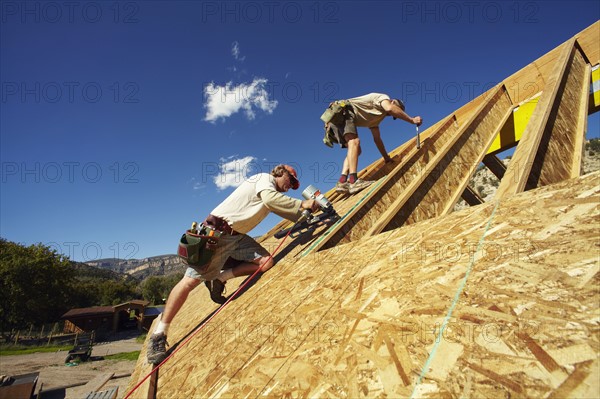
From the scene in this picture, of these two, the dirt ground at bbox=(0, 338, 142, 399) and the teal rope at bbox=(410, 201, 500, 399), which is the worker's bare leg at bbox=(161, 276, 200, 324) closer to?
the teal rope at bbox=(410, 201, 500, 399)

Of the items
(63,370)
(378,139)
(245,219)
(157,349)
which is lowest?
(63,370)

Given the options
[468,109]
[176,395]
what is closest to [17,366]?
[176,395]

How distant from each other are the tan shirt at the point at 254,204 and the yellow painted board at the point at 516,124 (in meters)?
4.85

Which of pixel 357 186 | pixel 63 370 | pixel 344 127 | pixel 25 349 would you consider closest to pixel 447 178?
pixel 357 186

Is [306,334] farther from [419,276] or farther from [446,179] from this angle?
[446,179]

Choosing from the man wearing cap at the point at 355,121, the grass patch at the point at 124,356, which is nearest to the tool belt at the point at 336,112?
the man wearing cap at the point at 355,121

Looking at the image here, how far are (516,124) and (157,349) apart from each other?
6.84 meters

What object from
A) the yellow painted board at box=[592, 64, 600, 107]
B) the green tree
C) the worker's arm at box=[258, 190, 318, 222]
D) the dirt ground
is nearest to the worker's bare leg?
the worker's arm at box=[258, 190, 318, 222]

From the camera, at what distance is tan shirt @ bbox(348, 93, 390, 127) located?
492 centimetres

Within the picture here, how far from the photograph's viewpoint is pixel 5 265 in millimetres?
31984

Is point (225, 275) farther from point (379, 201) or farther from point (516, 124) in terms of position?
point (516, 124)

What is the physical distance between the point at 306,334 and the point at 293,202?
1794mm

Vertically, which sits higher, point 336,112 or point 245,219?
point 336,112

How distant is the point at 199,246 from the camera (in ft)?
9.53
